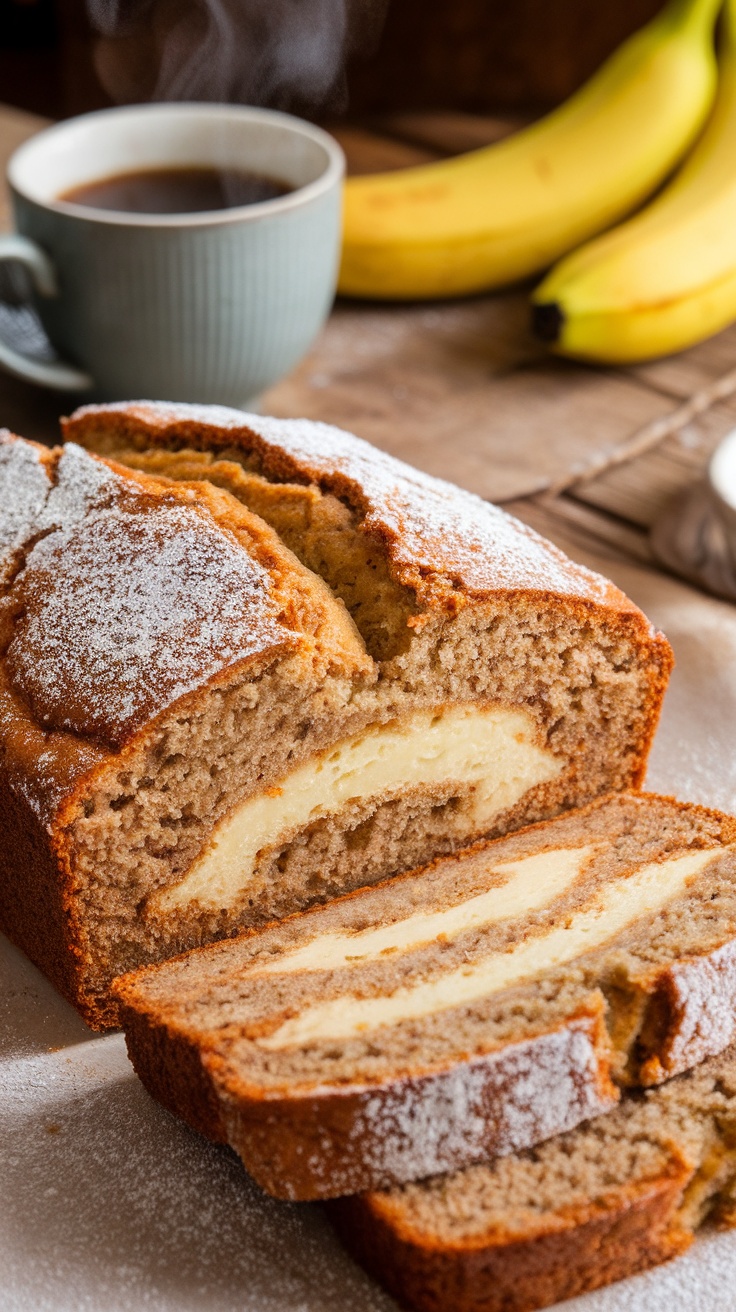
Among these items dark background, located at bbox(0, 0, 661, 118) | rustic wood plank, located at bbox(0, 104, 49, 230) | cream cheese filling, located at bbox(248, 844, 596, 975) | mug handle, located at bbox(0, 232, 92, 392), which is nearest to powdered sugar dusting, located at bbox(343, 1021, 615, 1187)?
cream cheese filling, located at bbox(248, 844, 596, 975)

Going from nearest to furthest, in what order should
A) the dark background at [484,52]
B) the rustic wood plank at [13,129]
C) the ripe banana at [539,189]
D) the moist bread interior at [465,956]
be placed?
the moist bread interior at [465,956] < the ripe banana at [539,189] < the rustic wood plank at [13,129] < the dark background at [484,52]

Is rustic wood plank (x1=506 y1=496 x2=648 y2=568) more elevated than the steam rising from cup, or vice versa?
the steam rising from cup

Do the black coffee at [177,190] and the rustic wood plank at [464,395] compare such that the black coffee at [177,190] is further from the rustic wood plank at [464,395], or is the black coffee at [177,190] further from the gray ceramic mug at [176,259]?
the rustic wood plank at [464,395]

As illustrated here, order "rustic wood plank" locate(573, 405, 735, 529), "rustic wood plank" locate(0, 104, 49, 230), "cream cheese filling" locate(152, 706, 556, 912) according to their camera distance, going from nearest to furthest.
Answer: "cream cheese filling" locate(152, 706, 556, 912)
"rustic wood plank" locate(573, 405, 735, 529)
"rustic wood plank" locate(0, 104, 49, 230)

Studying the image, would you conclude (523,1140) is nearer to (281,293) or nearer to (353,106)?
(281,293)

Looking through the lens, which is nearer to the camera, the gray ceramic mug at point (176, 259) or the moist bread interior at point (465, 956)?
the moist bread interior at point (465, 956)

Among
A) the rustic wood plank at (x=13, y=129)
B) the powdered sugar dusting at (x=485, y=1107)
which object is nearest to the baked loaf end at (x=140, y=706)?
the powdered sugar dusting at (x=485, y=1107)

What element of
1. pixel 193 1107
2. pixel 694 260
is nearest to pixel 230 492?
pixel 193 1107

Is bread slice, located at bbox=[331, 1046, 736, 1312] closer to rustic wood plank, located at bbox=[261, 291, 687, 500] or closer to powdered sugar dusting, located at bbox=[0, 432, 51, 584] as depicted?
powdered sugar dusting, located at bbox=[0, 432, 51, 584]
